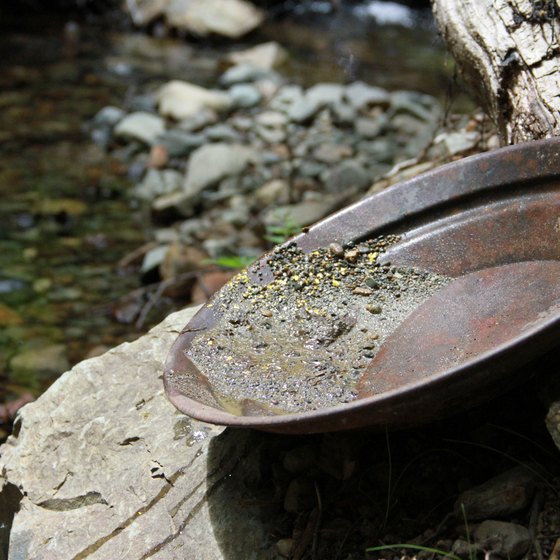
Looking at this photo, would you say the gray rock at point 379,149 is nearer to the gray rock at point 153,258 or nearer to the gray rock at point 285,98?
the gray rock at point 285,98

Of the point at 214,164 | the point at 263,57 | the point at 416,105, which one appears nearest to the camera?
the point at 214,164

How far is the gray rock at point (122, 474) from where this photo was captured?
2.00m

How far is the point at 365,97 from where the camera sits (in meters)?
7.02

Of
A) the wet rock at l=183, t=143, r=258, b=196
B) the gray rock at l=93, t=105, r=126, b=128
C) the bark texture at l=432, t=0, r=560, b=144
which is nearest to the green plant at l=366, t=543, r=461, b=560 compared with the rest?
the bark texture at l=432, t=0, r=560, b=144

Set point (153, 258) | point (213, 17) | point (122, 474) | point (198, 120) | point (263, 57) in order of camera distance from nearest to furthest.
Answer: point (122, 474) < point (153, 258) < point (198, 120) < point (263, 57) < point (213, 17)

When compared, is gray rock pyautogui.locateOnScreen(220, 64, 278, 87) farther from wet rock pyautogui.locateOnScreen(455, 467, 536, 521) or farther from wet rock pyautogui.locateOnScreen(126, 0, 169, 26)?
wet rock pyautogui.locateOnScreen(455, 467, 536, 521)

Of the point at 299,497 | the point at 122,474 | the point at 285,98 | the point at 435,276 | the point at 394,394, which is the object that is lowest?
the point at 285,98

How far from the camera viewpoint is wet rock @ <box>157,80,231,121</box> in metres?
6.94

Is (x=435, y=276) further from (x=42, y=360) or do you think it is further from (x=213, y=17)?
(x=213, y=17)

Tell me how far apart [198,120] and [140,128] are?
50cm

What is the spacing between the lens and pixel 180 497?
6.81ft

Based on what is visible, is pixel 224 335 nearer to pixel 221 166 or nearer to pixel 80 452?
pixel 80 452

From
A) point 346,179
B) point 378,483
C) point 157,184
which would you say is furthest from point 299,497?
point 157,184

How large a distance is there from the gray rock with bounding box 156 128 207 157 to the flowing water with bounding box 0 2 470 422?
13.6 inches
